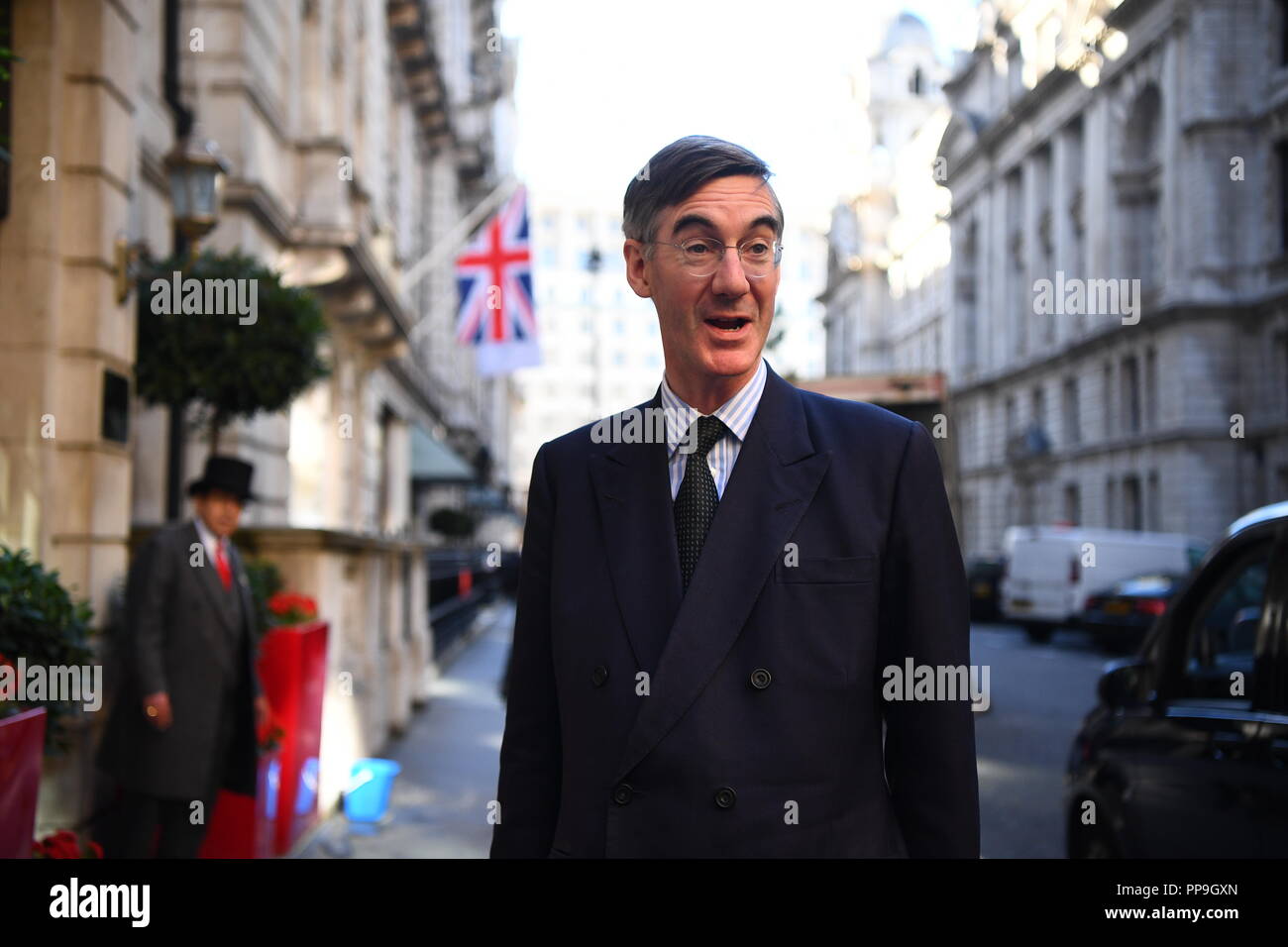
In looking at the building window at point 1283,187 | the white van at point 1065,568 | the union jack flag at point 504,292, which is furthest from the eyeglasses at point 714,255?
the building window at point 1283,187

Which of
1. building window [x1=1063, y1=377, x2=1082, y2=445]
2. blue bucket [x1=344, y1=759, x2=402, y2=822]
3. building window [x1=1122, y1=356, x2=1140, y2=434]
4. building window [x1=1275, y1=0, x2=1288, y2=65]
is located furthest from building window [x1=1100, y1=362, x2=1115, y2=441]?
blue bucket [x1=344, y1=759, x2=402, y2=822]

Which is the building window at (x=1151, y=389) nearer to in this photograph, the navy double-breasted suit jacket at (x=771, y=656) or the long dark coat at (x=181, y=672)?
the long dark coat at (x=181, y=672)

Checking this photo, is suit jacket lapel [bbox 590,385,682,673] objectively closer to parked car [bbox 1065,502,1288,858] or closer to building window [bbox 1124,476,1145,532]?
parked car [bbox 1065,502,1288,858]

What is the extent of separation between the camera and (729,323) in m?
2.32

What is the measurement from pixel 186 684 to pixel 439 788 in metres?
4.13

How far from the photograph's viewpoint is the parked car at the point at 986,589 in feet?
101

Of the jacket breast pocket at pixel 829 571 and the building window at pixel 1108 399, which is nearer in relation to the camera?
the jacket breast pocket at pixel 829 571

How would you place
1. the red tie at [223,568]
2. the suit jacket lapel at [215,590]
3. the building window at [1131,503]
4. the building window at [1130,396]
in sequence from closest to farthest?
the suit jacket lapel at [215,590], the red tie at [223,568], the building window at [1131,503], the building window at [1130,396]

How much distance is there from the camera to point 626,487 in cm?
243

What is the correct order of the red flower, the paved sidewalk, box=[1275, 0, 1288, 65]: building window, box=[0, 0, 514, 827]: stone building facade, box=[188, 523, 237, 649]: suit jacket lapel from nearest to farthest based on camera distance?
box=[188, 523, 237, 649]: suit jacket lapel
box=[0, 0, 514, 827]: stone building facade
the paved sidewalk
the red flower
box=[1275, 0, 1288, 65]: building window

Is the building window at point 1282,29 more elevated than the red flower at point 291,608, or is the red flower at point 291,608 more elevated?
the building window at point 1282,29

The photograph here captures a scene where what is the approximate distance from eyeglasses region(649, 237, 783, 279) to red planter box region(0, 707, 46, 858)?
2362mm

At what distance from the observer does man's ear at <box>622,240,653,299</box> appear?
7.99 feet
